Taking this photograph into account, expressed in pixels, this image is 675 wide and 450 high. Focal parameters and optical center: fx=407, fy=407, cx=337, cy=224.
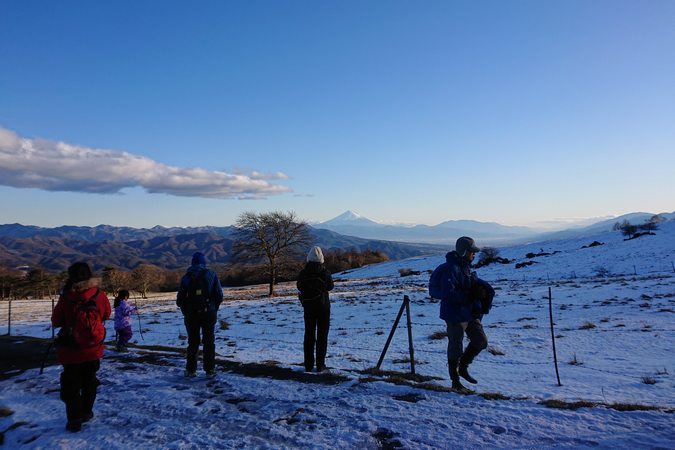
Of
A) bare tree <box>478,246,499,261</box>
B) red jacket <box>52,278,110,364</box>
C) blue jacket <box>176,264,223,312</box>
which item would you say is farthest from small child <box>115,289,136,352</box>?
bare tree <box>478,246,499,261</box>

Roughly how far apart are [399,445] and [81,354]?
166 inches

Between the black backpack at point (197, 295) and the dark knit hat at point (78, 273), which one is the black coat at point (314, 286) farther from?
the dark knit hat at point (78, 273)

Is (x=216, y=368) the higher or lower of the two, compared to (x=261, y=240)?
lower

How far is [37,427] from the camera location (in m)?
5.40

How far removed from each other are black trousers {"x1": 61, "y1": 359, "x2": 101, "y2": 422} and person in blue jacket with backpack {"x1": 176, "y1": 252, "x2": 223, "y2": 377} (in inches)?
83.2

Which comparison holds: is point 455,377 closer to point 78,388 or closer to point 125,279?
point 78,388

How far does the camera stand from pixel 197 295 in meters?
7.60

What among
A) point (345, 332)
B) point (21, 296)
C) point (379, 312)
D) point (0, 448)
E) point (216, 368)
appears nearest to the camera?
point (0, 448)

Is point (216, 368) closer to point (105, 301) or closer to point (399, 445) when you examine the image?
point (105, 301)

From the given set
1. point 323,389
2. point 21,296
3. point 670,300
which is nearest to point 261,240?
point 670,300

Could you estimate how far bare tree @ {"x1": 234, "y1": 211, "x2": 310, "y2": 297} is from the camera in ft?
126

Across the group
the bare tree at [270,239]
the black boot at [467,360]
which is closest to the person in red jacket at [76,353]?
the black boot at [467,360]

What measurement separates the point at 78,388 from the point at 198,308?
2.39 m

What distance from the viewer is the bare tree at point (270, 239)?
3844 centimetres
